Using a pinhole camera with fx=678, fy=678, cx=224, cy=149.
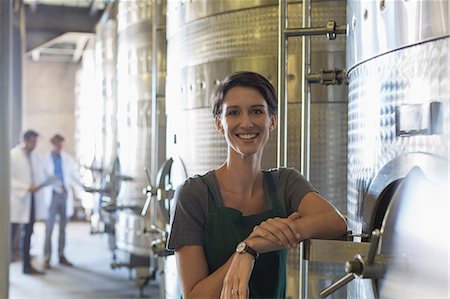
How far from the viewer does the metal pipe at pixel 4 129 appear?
3383 mm

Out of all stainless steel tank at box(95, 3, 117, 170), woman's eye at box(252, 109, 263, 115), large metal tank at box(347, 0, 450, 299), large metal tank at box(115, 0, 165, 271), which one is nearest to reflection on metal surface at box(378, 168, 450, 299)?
large metal tank at box(347, 0, 450, 299)

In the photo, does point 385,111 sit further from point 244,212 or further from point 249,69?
point 249,69

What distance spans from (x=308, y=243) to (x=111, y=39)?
17.0 ft

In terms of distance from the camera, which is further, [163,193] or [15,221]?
[15,221]

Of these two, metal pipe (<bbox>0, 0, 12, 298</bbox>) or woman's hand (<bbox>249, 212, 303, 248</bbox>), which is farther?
metal pipe (<bbox>0, 0, 12, 298</bbox>)

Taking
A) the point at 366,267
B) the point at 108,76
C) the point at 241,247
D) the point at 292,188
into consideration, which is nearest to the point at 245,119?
the point at 292,188

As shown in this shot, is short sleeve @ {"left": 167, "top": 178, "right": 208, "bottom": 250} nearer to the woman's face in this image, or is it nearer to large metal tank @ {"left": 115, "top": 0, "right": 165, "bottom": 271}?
the woman's face

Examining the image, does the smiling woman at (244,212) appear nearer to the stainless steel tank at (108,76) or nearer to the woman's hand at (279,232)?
the woman's hand at (279,232)

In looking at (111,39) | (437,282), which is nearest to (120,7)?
(111,39)

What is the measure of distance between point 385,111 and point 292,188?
34cm

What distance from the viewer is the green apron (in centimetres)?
162

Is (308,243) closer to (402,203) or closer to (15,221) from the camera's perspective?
(402,203)

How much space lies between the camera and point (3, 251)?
3.46 metres

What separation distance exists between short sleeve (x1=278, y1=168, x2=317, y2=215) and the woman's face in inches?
4.3
